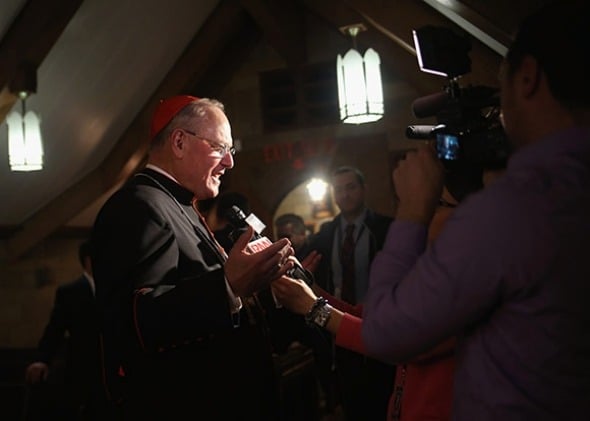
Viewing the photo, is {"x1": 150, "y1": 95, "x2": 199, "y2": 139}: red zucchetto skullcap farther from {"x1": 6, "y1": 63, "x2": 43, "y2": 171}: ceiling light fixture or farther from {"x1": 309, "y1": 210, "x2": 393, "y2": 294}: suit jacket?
{"x1": 6, "y1": 63, "x2": 43, "y2": 171}: ceiling light fixture

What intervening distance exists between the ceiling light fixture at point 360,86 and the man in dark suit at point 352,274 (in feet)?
1.51

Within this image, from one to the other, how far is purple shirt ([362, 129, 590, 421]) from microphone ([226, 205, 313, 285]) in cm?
66

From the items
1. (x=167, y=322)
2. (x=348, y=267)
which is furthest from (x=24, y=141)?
(x=167, y=322)

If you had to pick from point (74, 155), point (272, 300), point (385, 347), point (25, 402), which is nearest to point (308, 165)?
point (74, 155)

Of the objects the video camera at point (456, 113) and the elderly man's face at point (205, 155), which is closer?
the video camera at point (456, 113)

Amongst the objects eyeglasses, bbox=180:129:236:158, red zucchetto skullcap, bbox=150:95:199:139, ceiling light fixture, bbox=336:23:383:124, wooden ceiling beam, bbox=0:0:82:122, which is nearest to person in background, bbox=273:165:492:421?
eyeglasses, bbox=180:129:236:158

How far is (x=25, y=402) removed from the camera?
4.38 m

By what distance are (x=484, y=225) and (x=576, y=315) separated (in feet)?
0.61

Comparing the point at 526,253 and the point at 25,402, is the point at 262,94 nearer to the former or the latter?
the point at 25,402

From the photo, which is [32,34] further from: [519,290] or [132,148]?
[519,290]

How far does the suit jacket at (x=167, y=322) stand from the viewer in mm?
1360

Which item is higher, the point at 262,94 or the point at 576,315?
the point at 262,94

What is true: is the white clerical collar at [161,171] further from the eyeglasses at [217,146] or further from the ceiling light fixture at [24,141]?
the ceiling light fixture at [24,141]

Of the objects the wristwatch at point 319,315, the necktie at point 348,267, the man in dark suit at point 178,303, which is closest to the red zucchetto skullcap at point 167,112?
the man in dark suit at point 178,303
